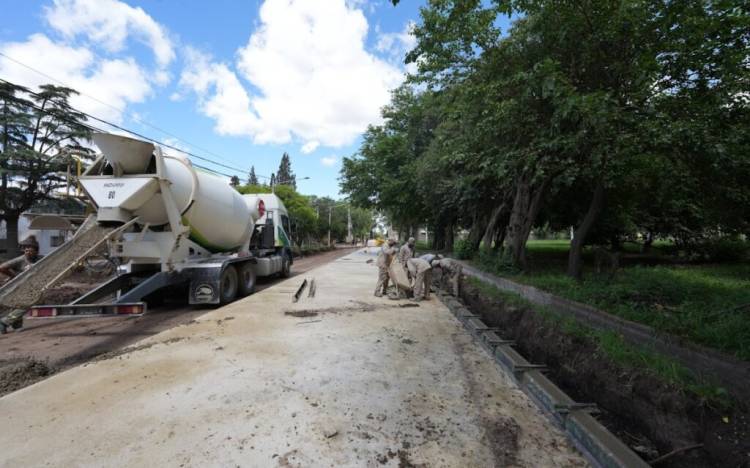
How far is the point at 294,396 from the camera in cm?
345

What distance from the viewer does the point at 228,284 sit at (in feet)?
28.1

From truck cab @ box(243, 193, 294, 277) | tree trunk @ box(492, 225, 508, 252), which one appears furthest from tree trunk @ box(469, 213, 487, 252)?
truck cab @ box(243, 193, 294, 277)

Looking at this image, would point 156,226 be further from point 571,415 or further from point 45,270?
point 571,415

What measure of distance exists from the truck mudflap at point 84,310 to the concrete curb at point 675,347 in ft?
21.4

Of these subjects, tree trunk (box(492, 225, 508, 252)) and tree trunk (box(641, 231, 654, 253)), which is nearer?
tree trunk (box(641, 231, 654, 253))

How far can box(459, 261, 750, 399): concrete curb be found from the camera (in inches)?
124

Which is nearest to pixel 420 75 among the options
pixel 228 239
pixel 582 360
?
pixel 228 239

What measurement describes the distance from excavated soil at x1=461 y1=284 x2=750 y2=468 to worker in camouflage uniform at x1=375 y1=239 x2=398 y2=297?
4230mm

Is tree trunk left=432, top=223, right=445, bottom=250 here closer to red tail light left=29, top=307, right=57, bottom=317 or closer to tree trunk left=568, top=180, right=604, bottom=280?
tree trunk left=568, top=180, right=604, bottom=280

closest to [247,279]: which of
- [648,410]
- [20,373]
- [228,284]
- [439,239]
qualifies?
[228,284]

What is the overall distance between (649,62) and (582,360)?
3.92m

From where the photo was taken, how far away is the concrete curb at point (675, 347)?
10.4ft

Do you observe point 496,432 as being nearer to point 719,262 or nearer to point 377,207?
point 719,262

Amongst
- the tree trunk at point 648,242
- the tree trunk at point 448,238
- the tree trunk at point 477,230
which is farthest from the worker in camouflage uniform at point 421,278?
the tree trunk at point 448,238
